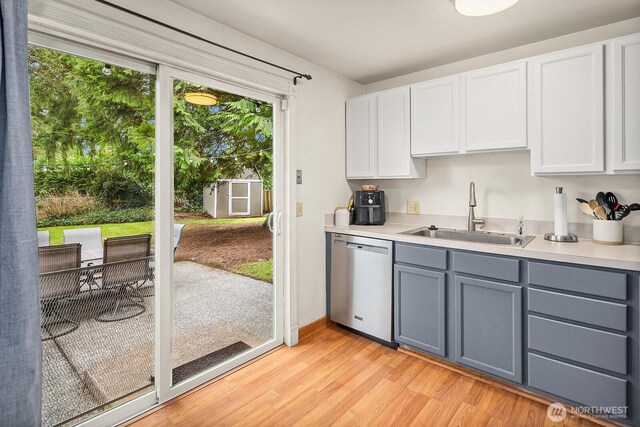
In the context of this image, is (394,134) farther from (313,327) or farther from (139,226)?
(139,226)

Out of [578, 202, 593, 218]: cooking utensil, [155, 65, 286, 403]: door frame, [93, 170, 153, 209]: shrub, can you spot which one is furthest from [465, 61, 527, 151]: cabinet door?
[93, 170, 153, 209]: shrub

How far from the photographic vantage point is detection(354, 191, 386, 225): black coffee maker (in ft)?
9.93

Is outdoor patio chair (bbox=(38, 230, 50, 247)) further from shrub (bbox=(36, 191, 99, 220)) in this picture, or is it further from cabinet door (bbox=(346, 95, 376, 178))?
cabinet door (bbox=(346, 95, 376, 178))

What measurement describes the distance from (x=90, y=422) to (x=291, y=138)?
2.15 meters

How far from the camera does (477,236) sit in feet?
8.56

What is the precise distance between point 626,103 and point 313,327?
2678mm

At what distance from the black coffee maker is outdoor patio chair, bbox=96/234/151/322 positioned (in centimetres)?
180

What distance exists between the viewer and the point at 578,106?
2.03 metres

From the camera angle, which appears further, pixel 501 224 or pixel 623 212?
pixel 501 224

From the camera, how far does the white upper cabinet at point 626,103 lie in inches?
73.7

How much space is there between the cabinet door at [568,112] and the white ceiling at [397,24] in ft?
Answer: 0.92

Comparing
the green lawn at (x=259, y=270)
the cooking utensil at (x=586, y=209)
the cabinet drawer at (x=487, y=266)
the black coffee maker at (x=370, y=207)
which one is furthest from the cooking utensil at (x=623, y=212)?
the green lawn at (x=259, y=270)

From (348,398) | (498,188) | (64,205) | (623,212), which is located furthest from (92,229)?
(623,212)

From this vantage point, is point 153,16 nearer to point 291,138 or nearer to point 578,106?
point 291,138
